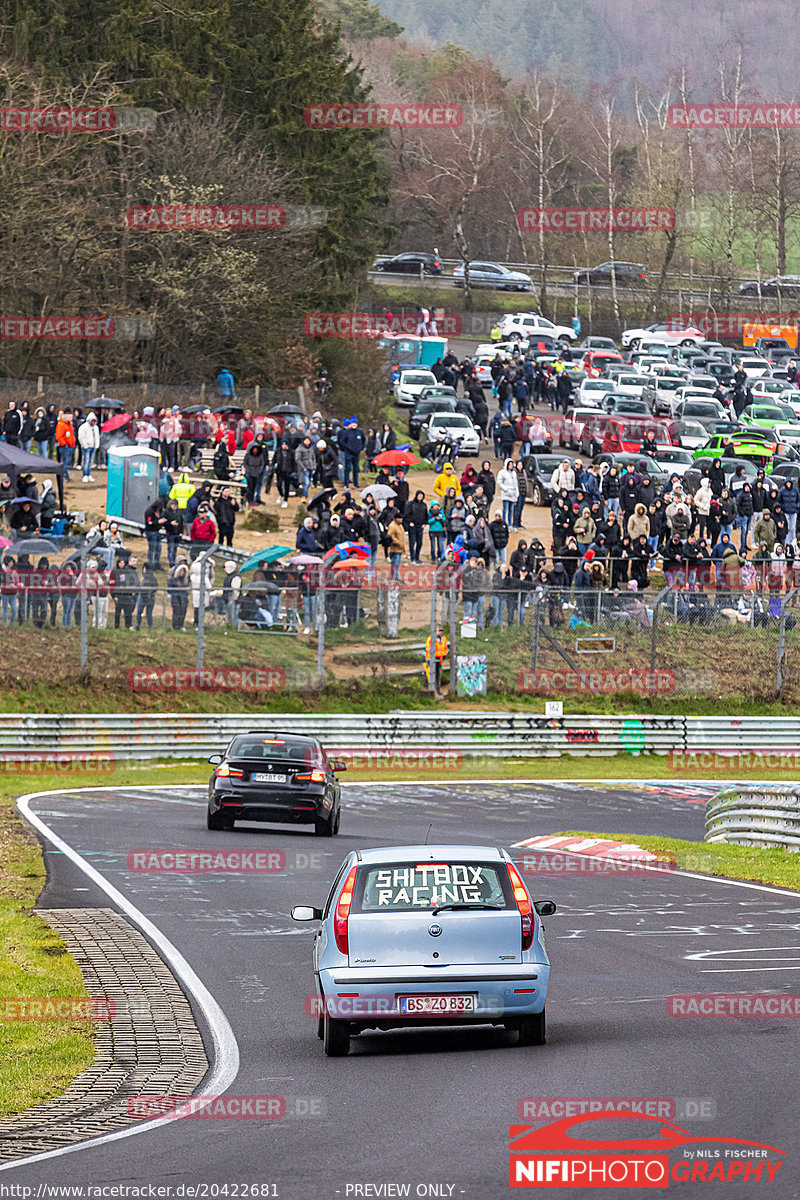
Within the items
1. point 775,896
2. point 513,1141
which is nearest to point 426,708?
point 775,896

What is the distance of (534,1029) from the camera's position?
1049cm

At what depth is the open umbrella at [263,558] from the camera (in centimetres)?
3326

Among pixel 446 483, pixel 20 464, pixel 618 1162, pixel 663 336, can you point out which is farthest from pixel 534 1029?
pixel 663 336

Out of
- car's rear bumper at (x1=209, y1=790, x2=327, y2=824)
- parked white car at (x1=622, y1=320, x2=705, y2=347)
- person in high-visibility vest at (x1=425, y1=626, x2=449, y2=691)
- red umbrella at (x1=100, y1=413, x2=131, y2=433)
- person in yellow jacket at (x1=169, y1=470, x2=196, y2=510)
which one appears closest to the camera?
car's rear bumper at (x1=209, y1=790, x2=327, y2=824)

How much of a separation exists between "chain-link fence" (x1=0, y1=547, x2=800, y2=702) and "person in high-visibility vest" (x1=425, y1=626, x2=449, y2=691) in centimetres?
4

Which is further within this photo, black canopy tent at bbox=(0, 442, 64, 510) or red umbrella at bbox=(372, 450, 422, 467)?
red umbrella at bbox=(372, 450, 422, 467)

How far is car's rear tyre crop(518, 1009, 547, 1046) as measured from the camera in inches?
412

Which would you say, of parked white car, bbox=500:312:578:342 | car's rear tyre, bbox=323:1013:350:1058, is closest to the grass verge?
car's rear tyre, bbox=323:1013:350:1058

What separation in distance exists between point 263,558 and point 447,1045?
23734 millimetres

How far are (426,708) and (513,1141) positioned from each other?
2567 centimetres

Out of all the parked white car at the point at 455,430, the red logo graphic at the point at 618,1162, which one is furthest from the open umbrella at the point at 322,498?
the red logo graphic at the point at 618,1162

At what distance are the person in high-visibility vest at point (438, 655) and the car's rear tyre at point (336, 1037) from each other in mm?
22975

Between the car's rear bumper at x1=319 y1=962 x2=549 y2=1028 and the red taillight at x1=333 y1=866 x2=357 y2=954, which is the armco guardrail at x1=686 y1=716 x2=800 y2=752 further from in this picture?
the car's rear bumper at x1=319 y1=962 x2=549 y2=1028

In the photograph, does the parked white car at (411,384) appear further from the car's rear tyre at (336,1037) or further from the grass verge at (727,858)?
the car's rear tyre at (336,1037)
